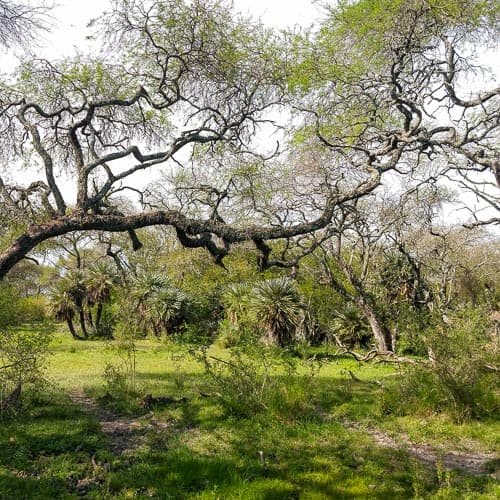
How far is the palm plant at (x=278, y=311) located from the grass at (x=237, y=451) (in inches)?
310

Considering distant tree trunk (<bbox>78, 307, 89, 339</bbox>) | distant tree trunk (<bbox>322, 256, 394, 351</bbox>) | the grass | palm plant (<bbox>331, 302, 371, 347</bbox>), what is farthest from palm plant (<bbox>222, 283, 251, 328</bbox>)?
the grass

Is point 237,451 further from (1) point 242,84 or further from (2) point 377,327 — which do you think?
(2) point 377,327

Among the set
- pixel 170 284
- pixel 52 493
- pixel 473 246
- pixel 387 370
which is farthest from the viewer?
pixel 473 246

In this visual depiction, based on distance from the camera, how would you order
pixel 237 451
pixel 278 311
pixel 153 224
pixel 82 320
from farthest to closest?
pixel 82 320
pixel 278 311
pixel 153 224
pixel 237 451

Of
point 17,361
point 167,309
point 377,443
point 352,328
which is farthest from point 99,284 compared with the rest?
point 377,443

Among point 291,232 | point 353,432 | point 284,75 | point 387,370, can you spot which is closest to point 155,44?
point 284,75

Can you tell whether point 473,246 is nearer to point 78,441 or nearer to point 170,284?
point 170,284

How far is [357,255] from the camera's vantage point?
24.8m

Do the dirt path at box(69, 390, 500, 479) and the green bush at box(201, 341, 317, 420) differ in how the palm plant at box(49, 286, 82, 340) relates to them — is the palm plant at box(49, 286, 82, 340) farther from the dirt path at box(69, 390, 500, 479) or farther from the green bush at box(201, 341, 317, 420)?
the green bush at box(201, 341, 317, 420)

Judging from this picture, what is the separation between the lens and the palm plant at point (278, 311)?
1702 centimetres

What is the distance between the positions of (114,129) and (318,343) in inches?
577

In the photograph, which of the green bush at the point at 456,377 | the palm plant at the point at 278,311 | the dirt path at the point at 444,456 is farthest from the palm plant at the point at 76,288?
the dirt path at the point at 444,456

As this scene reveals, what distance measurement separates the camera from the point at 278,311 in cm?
1705

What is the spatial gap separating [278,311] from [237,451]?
1136 centimetres
